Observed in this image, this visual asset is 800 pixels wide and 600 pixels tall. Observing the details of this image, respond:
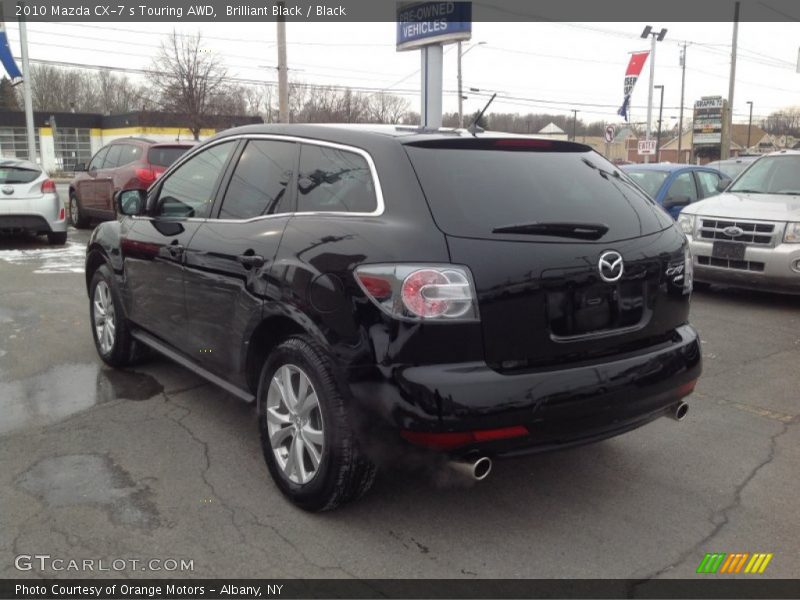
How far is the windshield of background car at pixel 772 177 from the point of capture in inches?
339

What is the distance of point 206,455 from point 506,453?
179 centimetres

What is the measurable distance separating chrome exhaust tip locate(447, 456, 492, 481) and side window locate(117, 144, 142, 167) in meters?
10.9

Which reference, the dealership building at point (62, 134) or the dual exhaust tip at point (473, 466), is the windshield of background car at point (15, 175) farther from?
the dealership building at point (62, 134)

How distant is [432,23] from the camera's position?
15.2m

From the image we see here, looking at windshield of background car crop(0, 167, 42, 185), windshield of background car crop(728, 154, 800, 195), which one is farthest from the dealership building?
windshield of background car crop(728, 154, 800, 195)

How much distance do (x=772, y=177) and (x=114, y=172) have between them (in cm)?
1028

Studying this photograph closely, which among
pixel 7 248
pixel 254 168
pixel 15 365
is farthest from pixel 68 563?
pixel 7 248

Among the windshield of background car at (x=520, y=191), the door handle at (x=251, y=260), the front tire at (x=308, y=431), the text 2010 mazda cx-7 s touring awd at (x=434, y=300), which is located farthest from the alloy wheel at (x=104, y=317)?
the windshield of background car at (x=520, y=191)

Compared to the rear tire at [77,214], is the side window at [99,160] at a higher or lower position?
higher

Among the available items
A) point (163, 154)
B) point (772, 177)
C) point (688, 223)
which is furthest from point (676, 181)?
point (163, 154)

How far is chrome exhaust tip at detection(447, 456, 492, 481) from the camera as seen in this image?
9.21ft

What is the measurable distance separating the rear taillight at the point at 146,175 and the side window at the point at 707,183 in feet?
28.1

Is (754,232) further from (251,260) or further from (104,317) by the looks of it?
(104,317)

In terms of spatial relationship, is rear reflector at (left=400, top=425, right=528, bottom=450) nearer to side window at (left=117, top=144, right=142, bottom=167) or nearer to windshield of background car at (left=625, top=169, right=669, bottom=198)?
windshield of background car at (left=625, top=169, right=669, bottom=198)
